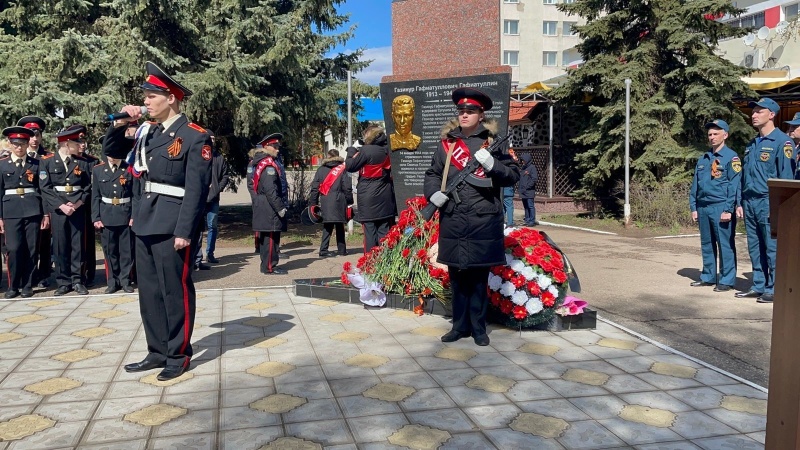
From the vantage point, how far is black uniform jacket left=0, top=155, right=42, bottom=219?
779 centimetres

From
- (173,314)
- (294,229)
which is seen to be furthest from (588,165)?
(173,314)

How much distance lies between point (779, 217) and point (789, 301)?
0.95ft

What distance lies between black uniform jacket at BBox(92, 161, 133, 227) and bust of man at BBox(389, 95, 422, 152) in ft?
10.6

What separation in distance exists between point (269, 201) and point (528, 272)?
178 inches

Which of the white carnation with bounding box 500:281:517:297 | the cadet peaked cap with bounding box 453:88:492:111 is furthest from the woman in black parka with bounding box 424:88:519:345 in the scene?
the white carnation with bounding box 500:281:517:297

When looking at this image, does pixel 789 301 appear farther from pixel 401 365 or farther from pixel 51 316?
pixel 51 316

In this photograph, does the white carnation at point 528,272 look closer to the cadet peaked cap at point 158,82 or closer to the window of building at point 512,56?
the cadet peaked cap at point 158,82

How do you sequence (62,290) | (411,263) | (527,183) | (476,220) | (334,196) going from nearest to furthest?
1. (476,220)
2. (411,263)
3. (62,290)
4. (334,196)
5. (527,183)

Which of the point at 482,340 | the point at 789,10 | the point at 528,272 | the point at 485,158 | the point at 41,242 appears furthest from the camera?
the point at 789,10

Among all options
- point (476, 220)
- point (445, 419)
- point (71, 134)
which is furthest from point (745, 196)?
point (71, 134)

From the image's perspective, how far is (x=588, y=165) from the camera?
1727cm

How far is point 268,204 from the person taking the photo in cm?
912

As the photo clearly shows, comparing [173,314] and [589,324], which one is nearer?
[173,314]

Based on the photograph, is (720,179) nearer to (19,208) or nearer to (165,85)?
(165,85)
